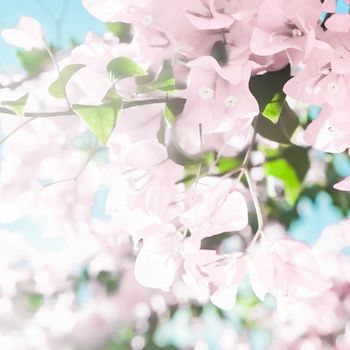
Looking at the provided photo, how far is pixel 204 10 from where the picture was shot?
0.43 metres

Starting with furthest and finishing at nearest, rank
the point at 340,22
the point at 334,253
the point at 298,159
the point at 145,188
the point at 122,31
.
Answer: the point at 334,253 → the point at 298,159 → the point at 122,31 → the point at 145,188 → the point at 340,22


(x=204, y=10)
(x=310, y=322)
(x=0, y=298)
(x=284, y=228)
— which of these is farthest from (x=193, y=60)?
(x=0, y=298)

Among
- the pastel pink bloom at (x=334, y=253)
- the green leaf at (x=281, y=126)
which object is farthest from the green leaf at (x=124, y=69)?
the pastel pink bloom at (x=334, y=253)

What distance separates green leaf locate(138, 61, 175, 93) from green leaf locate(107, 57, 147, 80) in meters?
0.01

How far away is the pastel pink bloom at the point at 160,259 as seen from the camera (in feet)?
1.84

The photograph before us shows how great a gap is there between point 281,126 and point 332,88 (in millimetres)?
89

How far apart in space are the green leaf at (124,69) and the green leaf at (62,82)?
0.02m

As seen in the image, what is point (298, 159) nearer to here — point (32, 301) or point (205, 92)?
point (205, 92)

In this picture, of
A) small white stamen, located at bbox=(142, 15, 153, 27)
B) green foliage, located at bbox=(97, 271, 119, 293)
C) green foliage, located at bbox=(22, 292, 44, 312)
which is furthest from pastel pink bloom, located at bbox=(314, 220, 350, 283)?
small white stamen, located at bbox=(142, 15, 153, 27)

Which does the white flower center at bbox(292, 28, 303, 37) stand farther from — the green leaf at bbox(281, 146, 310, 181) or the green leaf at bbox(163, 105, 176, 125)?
the green leaf at bbox(281, 146, 310, 181)

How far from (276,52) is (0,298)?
64.6 inches

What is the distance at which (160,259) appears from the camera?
563 millimetres

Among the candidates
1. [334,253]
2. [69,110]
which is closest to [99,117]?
[69,110]

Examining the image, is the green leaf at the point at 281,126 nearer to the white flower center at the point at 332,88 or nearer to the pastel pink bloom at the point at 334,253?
the white flower center at the point at 332,88
